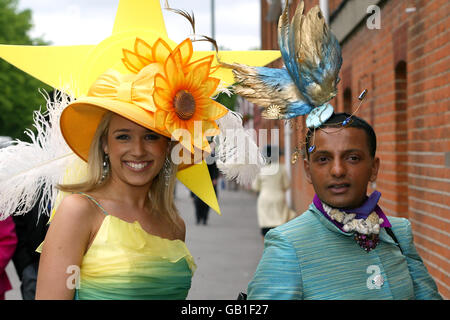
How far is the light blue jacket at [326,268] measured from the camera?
7.41 feet

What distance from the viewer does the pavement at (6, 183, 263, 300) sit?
677 centimetres

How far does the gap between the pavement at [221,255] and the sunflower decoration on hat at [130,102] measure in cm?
69

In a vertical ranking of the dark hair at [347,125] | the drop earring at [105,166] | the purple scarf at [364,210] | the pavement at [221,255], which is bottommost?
the pavement at [221,255]

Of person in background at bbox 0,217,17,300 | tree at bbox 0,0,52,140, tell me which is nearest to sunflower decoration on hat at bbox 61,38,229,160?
person in background at bbox 0,217,17,300

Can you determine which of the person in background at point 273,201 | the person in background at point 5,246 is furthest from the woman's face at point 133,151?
the person in background at point 273,201

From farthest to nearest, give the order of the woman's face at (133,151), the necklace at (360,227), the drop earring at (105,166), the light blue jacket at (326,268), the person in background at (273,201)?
the person in background at (273,201) → the drop earring at (105,166) → the woman's face at (133,151) → the necklace at (360,227) → the light blue jacket at (326,268)

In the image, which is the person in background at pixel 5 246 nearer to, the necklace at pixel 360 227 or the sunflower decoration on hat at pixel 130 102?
the sunflower decoration on hat at pixel 130 102

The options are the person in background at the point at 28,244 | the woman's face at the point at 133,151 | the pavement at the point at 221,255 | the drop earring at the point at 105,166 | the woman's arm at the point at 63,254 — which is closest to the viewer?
the woman's arm at the point at 63,254

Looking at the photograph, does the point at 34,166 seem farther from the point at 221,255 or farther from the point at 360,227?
the point at 221,255

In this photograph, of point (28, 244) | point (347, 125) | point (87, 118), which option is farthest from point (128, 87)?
point (28, 244)
